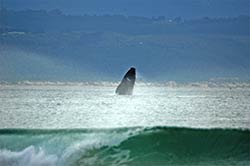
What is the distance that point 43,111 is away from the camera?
30641 millimetres

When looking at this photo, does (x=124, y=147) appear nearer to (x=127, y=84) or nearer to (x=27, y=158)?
(x=27, y=158)

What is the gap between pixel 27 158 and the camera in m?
17.9

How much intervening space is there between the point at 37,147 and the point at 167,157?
2.97 metres

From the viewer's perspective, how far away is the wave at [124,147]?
1794cm

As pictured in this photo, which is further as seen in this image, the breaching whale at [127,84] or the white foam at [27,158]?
the breaching whale at [127,84]

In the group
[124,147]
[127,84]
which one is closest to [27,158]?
[124,147]

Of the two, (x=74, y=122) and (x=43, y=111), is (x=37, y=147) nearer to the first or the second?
(x=74, y=122)

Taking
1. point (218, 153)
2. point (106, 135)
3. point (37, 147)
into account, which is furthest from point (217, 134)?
point (37, 147)

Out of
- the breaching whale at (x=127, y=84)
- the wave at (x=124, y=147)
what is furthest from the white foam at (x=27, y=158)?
the breaching whale at (x=127, y=84)

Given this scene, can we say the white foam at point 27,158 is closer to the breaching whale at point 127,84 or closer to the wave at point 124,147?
the wave at point 124,147

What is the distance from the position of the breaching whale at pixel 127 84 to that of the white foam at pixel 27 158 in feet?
83.1

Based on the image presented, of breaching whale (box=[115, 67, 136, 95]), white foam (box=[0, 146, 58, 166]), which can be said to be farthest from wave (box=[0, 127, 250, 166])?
breaching whale (box=[115, 67, 136, 95])

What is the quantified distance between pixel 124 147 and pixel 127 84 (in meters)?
27.1

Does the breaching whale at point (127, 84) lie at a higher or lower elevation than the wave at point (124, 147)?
higher
